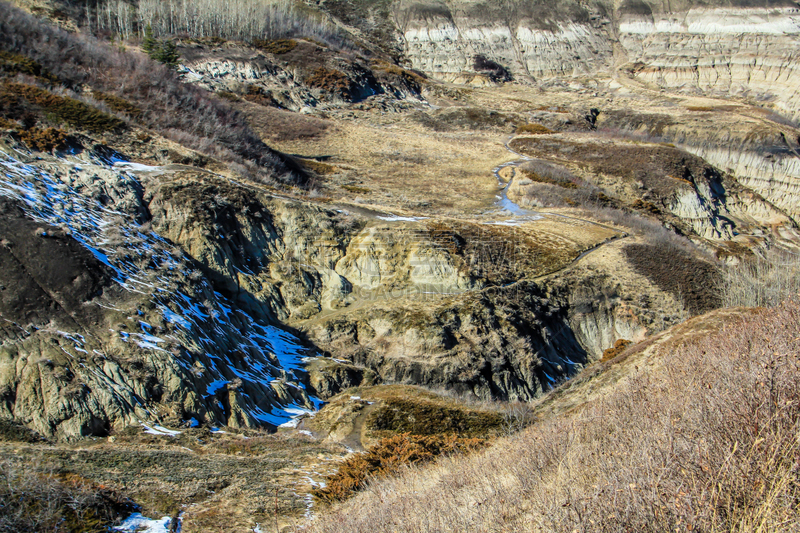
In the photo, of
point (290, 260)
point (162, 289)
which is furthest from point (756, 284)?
point (162, 289)

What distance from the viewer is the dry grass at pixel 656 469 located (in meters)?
4.99

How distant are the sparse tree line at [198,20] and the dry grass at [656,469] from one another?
7732 cm

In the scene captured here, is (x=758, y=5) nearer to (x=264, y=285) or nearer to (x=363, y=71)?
(x=363, y=71)

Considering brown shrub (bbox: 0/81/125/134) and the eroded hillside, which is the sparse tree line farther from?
brown shrub (bbox: 0/81/125/134)

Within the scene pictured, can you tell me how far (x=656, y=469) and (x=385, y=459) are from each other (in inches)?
268

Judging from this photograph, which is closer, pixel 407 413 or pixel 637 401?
pixel 637 401

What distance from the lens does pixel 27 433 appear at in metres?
11.9

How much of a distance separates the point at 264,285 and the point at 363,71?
185ft

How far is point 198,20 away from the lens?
3233 inches

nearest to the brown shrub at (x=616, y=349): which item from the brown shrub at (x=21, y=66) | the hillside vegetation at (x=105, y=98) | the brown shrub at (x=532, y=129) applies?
the hillside vegetation at (x=105, y=98)

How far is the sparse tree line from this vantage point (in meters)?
75.4

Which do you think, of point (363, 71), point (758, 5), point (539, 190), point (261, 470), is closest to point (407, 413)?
point (261, 470)

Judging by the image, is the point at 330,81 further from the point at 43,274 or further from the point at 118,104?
the point at 43,274

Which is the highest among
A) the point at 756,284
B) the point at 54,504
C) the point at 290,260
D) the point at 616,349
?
the point at 54,504
